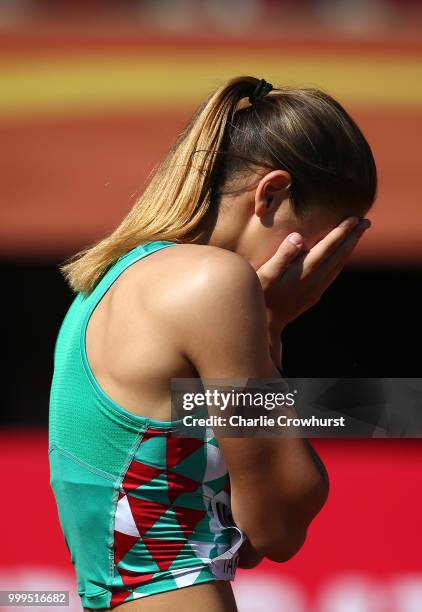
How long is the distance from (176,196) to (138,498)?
51 centimetres

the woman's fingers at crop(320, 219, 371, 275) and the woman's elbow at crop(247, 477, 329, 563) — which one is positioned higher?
the woman's fingers at crop(320, 219, 371, 275)

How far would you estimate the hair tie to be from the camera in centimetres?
174

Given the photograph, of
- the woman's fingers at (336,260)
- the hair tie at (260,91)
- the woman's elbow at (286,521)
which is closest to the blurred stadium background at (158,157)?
the woman's fingers at (336,260)

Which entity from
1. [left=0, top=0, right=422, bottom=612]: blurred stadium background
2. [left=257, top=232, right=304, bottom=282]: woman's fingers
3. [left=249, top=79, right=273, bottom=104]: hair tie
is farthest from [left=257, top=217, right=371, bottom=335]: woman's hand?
[left=0, top=0, right=422, bottom=612]: blurred stadium background

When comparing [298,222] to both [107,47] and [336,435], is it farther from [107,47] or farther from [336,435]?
[107,47]

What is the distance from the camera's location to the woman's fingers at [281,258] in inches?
64.7

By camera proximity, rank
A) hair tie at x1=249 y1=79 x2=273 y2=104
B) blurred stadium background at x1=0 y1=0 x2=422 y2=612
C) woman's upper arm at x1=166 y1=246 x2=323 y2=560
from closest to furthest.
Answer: woman's upper arm at x1=166 y1=246 x2=323 y2=560 → hair tie at x1=249 y1=79 x2=273 y2=104 → blurred stadium background at x1=0 y1=0 x2=422 y2=612

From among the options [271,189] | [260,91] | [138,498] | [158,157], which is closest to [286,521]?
[138,498]

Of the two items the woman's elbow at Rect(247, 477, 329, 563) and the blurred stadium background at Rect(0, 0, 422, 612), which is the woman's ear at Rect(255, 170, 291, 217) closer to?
the woman's elbow at Rect(247, 477, 329, 563)

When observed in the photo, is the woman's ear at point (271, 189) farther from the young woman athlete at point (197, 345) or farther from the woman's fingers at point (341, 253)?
the woman's fingers at point (341, 253)

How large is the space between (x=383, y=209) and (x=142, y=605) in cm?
572

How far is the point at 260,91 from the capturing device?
5.74 feet

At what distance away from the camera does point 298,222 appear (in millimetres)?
1664

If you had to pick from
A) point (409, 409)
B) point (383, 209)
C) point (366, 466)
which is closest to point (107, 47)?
point (383, 209)
